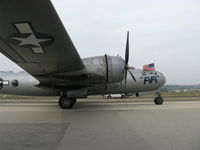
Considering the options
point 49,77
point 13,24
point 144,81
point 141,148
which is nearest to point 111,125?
point 141,148

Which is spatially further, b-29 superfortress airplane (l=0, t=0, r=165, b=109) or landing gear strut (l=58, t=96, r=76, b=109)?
landing gear strut (l=58, t=96, r=76, b=109)

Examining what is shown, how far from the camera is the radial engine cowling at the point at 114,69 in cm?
1202

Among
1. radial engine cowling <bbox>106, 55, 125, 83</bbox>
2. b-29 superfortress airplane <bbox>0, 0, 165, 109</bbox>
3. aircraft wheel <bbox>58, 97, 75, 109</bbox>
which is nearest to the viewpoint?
b-29 superfortress airplane <bbox>0, 0, 165, 109</bbox>

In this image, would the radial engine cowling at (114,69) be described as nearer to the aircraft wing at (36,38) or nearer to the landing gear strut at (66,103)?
the aircraft wing at (36,38)

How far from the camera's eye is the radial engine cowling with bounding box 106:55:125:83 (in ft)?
39.4

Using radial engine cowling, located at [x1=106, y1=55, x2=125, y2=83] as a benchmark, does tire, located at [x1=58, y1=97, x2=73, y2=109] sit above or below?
below

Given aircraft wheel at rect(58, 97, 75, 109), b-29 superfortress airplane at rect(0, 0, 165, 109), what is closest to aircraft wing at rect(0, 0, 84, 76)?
b-29 superfortress airplane at rect(0, 0, 165, 109)

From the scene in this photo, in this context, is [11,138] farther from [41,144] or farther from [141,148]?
[141,148]

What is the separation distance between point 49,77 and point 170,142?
801cm

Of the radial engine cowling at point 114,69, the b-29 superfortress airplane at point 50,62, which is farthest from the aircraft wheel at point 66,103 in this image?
the radial engine cowling at point 114,69

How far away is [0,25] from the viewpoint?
20.3 feet

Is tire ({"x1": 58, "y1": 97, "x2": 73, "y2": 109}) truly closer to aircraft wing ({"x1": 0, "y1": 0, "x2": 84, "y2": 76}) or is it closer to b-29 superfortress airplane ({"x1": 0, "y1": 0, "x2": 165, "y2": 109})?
b-29 superfortress airplane ({"x1": 0, "y1": 0, "x2": 165, "y2": 109})

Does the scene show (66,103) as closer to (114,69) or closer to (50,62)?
(114,69)

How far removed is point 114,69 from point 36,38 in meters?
5.63
